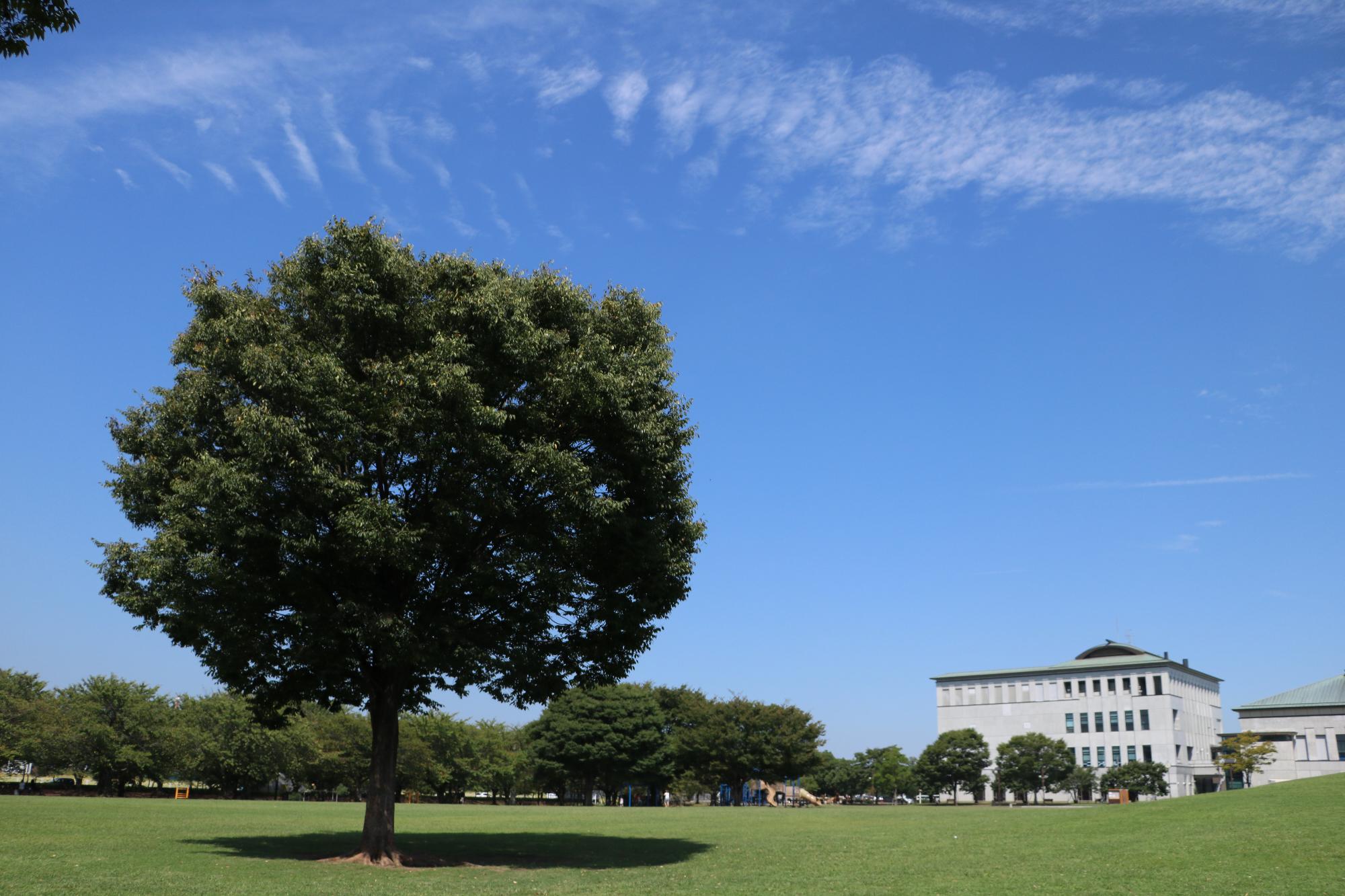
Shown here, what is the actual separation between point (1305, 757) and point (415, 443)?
353 feet

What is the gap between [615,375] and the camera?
23.3m

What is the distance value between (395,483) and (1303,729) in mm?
106632

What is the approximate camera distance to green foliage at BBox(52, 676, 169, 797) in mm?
67938

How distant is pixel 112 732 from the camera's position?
68.2m

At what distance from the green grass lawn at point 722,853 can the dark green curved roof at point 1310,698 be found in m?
65.8

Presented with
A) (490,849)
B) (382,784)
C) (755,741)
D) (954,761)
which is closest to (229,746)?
(755,741)

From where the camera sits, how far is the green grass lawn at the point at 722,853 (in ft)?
59.3

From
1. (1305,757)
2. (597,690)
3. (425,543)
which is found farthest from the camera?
(1305,757)

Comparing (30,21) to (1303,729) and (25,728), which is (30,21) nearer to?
(25,728)

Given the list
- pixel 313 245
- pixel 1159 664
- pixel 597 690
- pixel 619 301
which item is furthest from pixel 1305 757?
pixel 313 245

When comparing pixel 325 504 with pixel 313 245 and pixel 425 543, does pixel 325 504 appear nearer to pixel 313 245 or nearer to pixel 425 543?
pixel 425 543

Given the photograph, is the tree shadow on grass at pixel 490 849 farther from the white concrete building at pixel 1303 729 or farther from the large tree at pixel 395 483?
the white concrete building at pixel 1303 729

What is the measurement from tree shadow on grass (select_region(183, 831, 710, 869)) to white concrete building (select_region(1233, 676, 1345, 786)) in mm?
89011

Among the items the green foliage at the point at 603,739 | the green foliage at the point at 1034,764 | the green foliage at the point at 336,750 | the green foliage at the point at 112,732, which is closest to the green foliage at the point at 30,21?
the green foliage at the point at 112,732
